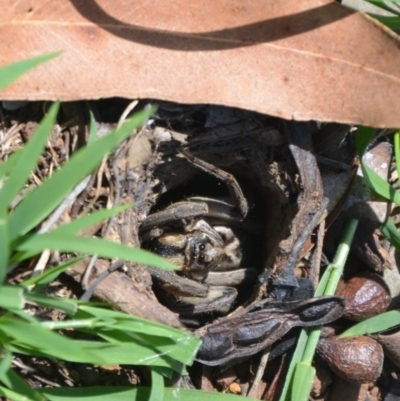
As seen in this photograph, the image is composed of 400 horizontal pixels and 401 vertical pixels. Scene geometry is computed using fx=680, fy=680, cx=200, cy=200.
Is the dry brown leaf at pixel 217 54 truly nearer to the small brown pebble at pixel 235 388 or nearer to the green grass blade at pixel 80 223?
the green grass blade at pixel 80 223

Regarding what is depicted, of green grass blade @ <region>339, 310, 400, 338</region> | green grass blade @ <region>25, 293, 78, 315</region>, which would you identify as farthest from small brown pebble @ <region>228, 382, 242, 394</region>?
green grass blade @ <region>25, 293, 78, 315</region>

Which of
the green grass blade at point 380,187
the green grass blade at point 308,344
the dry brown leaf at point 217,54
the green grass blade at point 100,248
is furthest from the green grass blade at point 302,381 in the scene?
the green grass blade at point 100,248

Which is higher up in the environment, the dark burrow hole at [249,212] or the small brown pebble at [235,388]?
the dark burrow hole at [249,212]

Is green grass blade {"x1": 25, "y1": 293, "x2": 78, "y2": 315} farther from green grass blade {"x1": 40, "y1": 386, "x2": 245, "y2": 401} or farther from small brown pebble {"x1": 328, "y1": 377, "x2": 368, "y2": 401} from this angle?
small brown pebble {"x1": 328, "y1": 377, "x2": 368, "y2": 401}

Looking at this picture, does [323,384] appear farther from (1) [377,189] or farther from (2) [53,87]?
(2) [53,87]

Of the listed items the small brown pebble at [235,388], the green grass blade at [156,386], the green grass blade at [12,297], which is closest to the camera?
the green grass blade at [12,297]

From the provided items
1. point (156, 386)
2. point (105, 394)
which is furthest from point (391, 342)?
point (105, 394)

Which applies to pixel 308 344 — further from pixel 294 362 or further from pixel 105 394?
pixel 105 394
